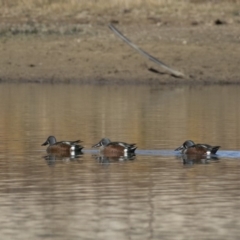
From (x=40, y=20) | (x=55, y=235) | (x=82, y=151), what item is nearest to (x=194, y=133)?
(x=82, y=151)

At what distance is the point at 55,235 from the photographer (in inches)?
408

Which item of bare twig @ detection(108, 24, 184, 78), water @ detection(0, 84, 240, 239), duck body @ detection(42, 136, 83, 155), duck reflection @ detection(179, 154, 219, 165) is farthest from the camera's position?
bare twig @ detection(108, 24, 184, 78)

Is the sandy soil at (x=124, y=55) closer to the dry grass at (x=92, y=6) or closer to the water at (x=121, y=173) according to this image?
the dry grass at (x=92, y=6)

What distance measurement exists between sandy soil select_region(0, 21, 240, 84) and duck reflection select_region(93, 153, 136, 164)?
434 inches

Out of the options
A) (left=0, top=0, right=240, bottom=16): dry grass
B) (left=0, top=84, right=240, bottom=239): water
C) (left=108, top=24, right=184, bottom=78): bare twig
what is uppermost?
(left=0, top=0, right=240, bottom=16): dry grass

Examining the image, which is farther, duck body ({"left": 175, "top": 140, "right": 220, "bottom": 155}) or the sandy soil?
the sandy soil

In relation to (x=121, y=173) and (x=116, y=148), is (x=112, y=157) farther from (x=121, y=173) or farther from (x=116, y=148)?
(x=121, y=173)

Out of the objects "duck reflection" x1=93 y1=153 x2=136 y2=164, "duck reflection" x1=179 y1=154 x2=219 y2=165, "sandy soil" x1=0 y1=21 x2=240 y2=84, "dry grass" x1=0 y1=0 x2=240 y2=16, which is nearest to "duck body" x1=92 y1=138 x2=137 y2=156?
"duck reflection" x1=93 y1=153 x2=136 y2=164

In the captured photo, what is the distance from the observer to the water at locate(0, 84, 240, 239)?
10.8m

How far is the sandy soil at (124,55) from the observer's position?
26.7 meters

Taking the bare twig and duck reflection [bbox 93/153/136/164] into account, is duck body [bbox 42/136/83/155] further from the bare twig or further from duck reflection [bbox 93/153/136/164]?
the bare twig

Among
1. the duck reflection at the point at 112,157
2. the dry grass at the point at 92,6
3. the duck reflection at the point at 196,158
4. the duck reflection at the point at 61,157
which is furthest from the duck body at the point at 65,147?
the dry grass at the point at 92,6

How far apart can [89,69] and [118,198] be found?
49.1ft

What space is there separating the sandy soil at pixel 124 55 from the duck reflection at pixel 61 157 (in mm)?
10874
